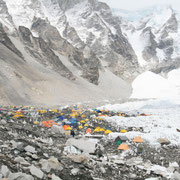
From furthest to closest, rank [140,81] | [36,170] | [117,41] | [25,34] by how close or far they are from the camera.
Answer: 1. [117,41]
2. [140,81]
3. [25,34]
4. [36,170]

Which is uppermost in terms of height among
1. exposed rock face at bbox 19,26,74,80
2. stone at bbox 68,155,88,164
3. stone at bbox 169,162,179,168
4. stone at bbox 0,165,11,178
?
exposed rock face at bbox 19,26,74,80

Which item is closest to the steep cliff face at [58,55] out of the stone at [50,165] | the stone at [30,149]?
the stone at [30,149]

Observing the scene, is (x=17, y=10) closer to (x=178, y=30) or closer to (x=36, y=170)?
(x=36, y=170)

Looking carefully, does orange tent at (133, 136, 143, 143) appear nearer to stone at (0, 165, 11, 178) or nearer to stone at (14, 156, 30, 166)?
stone at (14, 156, 30, 166)

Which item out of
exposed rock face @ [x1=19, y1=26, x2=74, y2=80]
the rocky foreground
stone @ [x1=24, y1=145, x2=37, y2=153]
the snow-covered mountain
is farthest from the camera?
the snow-covered mountain

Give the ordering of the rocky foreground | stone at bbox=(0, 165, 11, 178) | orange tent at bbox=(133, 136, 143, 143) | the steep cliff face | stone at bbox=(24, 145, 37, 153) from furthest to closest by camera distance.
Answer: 1. the steep cliff face
2. orange tent at bbox=(133, 136, 143, 143)
3. stone at bbox=(24, 145, 37, 153)
4. the rocky foreground
5. stone at bbox=(0, 165, 11, 178)

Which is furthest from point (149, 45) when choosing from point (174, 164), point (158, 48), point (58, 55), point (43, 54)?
point (174, 164)

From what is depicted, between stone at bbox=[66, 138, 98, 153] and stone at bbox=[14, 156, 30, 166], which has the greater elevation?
stone at bbox=[14, 156, 30, 166]

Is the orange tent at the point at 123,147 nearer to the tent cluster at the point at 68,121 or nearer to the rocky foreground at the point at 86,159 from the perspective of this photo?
the rocky foreground at the point at 86,159

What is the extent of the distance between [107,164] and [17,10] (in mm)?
94761

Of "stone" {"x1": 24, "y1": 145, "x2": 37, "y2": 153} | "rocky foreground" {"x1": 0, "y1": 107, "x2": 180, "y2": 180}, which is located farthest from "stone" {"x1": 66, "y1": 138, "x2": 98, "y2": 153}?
"stone" {"x1": 24, "y1": 145, "x2": 37, "y2": 153}

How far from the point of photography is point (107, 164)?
6547mm

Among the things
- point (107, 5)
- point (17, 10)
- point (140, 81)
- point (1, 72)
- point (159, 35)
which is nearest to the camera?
point (1, 72)

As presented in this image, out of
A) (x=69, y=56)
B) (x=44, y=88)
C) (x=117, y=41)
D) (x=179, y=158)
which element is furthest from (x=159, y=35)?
(x=179, y=158)
